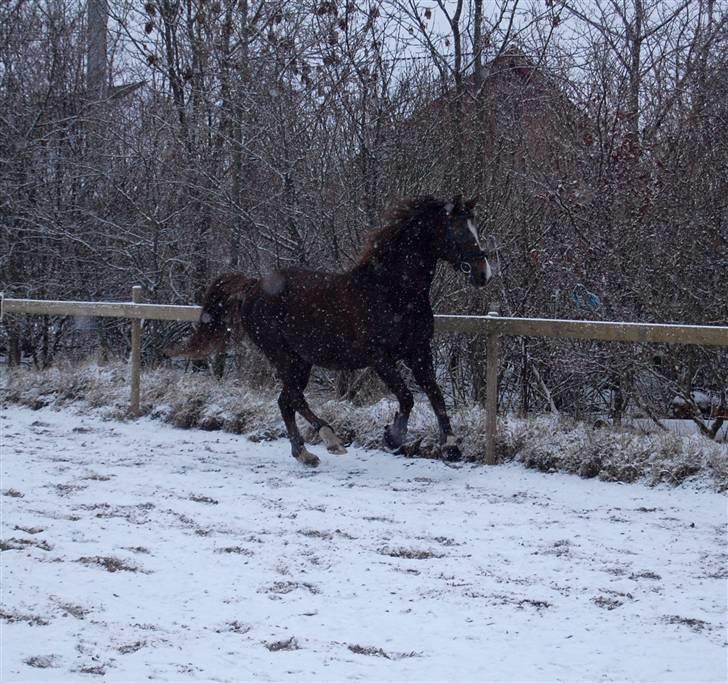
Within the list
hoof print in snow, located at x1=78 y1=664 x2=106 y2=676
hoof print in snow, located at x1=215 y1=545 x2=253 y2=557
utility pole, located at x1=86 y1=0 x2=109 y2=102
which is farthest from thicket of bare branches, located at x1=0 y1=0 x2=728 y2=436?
hoof print in snow, located at x1=78 y1=664 x2=106 y2=676

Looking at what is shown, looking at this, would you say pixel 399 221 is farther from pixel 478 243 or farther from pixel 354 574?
pixel 354 574

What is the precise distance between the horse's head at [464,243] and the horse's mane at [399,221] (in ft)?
0.53

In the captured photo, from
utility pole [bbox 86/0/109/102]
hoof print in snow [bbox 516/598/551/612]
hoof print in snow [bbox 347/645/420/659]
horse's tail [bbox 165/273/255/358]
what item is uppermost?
utility pole [bbox 86/0/109/102]

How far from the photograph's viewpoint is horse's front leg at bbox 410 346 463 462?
8.19 m

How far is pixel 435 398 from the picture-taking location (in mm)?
8172

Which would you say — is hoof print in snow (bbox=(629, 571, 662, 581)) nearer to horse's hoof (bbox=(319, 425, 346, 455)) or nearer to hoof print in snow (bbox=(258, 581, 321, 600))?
hoof print in snow (bbox=(258, 581, 321, 600))

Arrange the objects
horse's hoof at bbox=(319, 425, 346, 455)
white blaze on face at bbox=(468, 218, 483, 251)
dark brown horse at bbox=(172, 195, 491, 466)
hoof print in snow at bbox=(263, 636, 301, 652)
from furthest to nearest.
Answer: horse's hoof at bbox=(319, 425, 346, 455), dark brown horse at bbox=(172, 195, 491, 466), white blaze on face at bbox=(468, 218, 483, 251), hoof print in snow at bbox=(263, 636, 301, 652)

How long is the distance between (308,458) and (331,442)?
0.83 ft

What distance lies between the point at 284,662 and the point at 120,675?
643mm

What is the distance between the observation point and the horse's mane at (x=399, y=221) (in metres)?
8.13

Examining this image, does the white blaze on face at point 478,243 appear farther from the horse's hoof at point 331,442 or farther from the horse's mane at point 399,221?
the horse's hoof at point 331,442

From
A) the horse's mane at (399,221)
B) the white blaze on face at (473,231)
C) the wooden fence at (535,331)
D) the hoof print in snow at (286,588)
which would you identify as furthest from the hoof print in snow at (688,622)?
the horse's mane at (399,221)

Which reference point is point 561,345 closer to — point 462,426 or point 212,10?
point 462,426

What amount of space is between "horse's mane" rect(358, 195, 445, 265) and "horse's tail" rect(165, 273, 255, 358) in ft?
5.03
